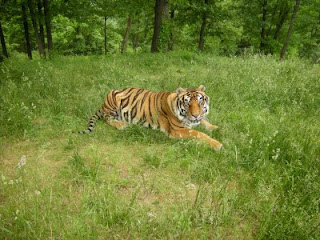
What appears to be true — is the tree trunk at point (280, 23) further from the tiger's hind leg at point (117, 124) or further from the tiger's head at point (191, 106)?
the tiger's hind leg at point (117, 124)

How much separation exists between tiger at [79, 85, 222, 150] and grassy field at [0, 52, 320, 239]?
0.22 m

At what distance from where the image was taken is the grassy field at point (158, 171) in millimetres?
2891

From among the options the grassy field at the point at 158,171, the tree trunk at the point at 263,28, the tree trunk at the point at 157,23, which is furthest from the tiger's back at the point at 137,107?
the tree trunk at the point at 263,28

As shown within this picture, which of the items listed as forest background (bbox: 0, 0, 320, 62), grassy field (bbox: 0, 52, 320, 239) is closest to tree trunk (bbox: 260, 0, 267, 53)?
forest background (bbox: 0, 0, 320, 62)

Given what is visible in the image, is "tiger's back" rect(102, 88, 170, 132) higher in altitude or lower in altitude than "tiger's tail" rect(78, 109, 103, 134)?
higher

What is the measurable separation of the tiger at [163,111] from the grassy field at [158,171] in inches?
8.6

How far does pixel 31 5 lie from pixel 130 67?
6.84 meters

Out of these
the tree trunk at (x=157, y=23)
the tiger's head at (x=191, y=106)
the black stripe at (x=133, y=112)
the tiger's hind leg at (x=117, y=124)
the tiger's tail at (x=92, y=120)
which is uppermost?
the tree trunk at (x=157, y=23)

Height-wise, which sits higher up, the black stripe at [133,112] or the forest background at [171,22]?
the forest background at [171,22]

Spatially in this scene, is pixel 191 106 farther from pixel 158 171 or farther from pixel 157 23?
pixel 157 23

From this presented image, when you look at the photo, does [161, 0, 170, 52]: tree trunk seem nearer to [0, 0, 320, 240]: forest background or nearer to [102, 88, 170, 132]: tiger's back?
[0, 0, 320, 240]: forest background

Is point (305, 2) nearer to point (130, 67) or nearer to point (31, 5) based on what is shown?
point (130, 67)

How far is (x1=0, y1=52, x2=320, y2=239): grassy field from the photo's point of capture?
114 inches

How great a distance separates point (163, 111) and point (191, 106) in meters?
0.83
